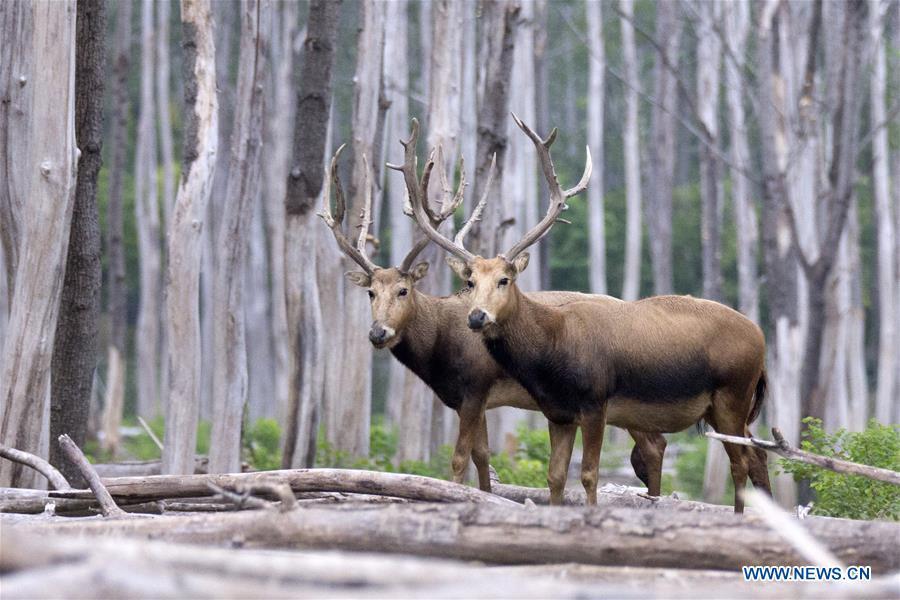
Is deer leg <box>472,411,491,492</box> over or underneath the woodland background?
underneath

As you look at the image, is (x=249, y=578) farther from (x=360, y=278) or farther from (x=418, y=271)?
(x=418, y=271)

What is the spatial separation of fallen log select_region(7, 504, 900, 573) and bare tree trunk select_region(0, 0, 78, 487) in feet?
13.0

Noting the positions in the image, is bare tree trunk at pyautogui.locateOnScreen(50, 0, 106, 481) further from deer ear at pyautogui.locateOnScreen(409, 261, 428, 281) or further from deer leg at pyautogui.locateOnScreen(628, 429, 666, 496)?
deer leg at pyautogui.locateOnScreen(628, 429, 666, 496)

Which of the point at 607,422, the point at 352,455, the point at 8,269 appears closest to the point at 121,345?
the point at 352,455

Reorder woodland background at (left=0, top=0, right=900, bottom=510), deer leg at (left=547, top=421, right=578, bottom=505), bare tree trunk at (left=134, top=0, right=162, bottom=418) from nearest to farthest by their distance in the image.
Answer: deer leg at (left=547, top=421, right=578, bottom=505) → woodland background at (left=0, top=0, right=900, bottom=510) → bare tree trunk at (left=134, top=0, right=162, bottom=418)

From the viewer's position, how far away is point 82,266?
10.4m

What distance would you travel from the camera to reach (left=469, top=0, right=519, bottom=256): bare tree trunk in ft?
45.8

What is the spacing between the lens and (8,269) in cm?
941

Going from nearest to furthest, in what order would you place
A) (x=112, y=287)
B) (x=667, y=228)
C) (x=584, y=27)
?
1. (x=112, y=287)
2. (x=667, y=228)
3. (x=584, y=27)

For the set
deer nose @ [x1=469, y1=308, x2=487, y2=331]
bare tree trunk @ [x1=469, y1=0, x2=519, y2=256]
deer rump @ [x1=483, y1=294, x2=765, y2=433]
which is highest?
bare tree trunk @ [x1=469, y1=0, x2=519, y2=256]

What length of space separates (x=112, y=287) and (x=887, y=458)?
1719cm

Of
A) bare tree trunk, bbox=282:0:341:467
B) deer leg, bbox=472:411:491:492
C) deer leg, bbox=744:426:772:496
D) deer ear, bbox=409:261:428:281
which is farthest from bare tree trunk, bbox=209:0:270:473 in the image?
deer leg, bbox=744:426:772:496

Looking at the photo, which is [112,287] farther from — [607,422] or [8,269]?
[607,422]

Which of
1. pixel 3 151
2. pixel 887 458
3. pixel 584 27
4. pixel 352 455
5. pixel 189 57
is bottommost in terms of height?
pixel 352 455
